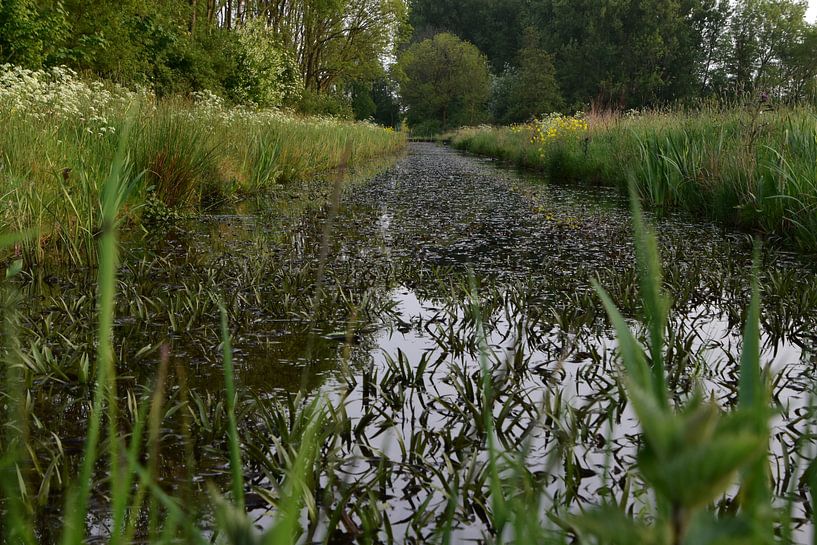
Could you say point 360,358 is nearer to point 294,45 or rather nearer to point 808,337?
point 808,337

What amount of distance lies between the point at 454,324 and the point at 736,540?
2.36 metres

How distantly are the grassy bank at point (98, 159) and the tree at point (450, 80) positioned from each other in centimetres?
4016

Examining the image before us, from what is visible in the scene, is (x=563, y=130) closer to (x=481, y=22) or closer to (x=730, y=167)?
(x=730, y=167)

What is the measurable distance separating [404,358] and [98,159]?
3.14 m

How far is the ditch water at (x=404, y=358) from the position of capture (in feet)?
4.28

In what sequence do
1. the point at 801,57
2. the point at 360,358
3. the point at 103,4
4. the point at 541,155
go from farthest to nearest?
the point at 801,57 → the point at 541,155 → the point at 103,4 → the point at 360,358

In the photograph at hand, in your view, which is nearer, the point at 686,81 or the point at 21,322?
the point at 21,322

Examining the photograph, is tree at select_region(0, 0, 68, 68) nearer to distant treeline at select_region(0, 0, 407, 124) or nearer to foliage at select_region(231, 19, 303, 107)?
distant treeline at select_region(0, 0, 407, 124)

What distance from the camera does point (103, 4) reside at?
1080cm

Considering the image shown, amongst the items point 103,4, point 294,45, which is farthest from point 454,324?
point 294,45

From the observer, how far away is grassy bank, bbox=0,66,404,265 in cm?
324

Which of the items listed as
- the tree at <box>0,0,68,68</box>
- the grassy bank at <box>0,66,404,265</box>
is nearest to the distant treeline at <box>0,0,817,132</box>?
the tree at <box>0,0,68,68</box>

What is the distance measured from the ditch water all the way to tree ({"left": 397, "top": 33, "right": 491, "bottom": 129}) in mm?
43563

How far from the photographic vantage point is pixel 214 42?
14.8 meters
